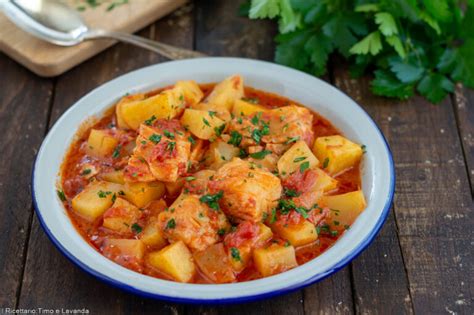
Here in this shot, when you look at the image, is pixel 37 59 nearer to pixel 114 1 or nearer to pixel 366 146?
pixel 114 1

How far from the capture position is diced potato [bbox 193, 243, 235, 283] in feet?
10.3

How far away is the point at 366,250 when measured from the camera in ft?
12.0

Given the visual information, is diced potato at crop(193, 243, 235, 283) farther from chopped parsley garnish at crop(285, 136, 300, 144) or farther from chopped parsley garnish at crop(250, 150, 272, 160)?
chopped parsley garnish at crop(285, 136, 300, 144)

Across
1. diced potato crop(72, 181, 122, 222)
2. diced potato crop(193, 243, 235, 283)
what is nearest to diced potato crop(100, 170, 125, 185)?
diced potato crop(72, 181, 122, 222)

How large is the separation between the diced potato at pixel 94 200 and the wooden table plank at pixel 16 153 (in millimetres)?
482

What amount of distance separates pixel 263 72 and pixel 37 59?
5.28 ft

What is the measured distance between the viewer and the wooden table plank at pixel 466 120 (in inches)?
167

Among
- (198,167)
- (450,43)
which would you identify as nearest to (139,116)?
(198,167)

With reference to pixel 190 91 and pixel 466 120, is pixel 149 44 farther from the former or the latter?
pixel 466 120

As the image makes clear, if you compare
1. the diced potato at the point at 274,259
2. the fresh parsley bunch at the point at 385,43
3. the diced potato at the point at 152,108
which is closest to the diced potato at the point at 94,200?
the diced potato at the point at 152,108

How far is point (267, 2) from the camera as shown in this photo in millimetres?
4383

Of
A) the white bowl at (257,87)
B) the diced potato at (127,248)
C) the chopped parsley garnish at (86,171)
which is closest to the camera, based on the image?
the white bowl at (257,87)

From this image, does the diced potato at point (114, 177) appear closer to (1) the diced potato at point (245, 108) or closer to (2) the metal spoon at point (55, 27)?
(1) the diced potato at point (245, 108)

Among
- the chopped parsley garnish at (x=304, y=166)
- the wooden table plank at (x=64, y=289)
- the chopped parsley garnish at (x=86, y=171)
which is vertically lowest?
the wooden table plank at (x=64, y=289)
